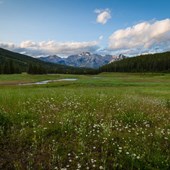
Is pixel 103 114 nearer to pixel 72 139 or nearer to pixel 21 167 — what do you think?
pixel 72 139

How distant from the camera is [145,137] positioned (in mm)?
8297

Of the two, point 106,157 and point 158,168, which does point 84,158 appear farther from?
point 158,168

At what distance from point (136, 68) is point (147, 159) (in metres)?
197

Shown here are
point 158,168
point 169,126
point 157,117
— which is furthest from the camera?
point 157,117

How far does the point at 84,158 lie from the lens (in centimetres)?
697

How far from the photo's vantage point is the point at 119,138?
8.42 m

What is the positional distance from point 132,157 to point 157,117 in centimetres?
523

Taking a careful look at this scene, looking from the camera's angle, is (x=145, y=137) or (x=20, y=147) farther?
(x=145, y=137)

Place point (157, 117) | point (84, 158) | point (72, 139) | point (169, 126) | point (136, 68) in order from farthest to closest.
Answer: point (136, 68), point (157, 117), point (169, 126), point (72, 139), point (84, 158)

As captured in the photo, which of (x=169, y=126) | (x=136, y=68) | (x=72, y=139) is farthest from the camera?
(x=136, y=68)

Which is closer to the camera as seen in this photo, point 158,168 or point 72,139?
point 158,168

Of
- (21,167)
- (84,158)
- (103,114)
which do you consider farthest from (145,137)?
(21,167)

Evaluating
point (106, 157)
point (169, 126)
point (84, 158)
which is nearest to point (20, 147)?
point (84, 158)

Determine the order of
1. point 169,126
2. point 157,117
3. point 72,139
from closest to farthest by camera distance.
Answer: point 72,139 → point 169,126 → point 157,117
